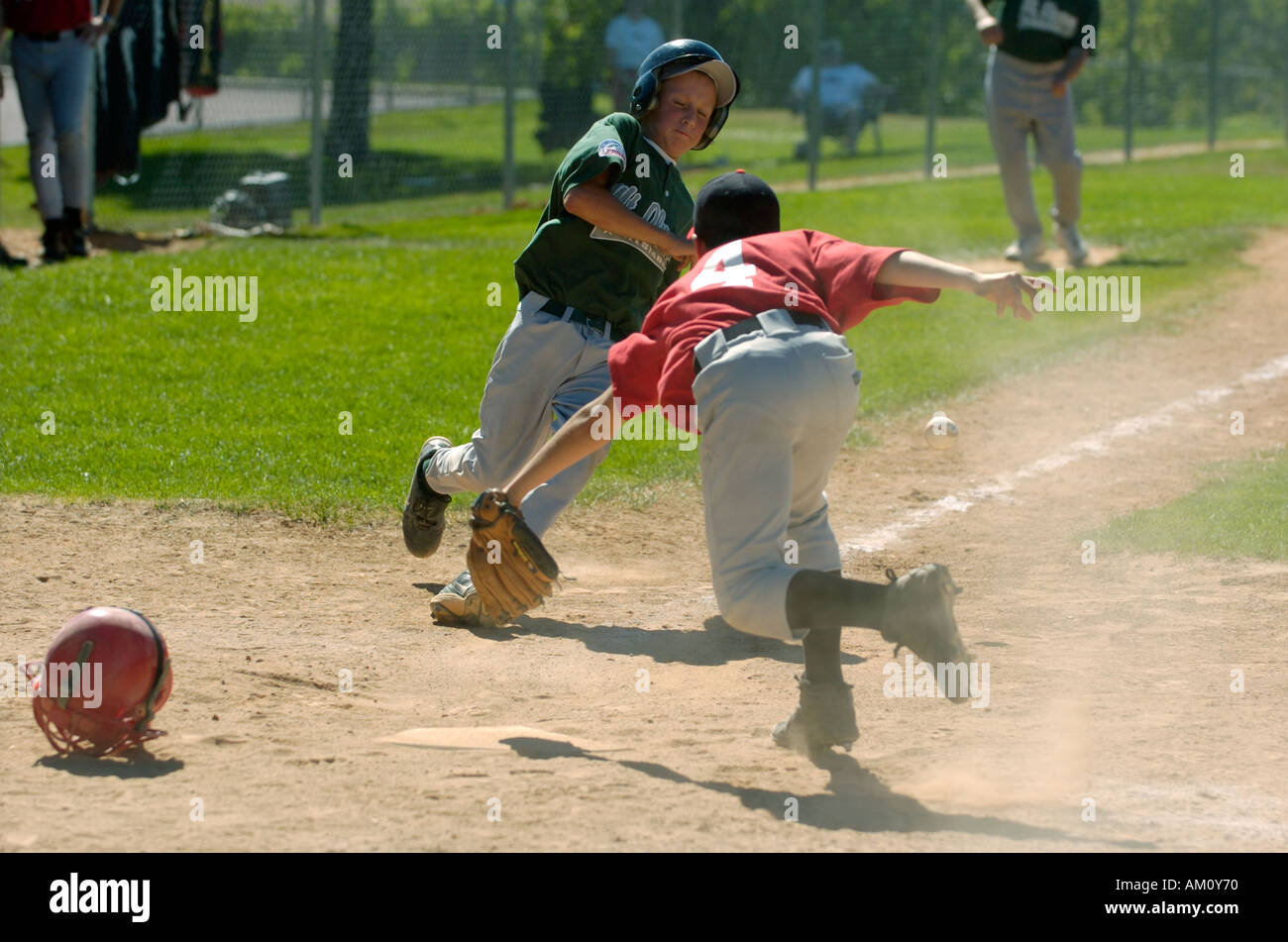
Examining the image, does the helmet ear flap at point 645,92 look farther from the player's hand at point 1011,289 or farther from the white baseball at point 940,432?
the player's hand at point 1011,289

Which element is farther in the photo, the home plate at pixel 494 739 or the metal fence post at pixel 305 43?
the metal fence post at pixel 305 43

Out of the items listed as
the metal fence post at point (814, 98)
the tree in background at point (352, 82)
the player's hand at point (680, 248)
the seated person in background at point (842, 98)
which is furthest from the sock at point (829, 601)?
the seated person in background at point (842, 98)

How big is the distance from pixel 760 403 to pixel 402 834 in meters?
1.42

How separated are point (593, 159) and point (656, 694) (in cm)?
188

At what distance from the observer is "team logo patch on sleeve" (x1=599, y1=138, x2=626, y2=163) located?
17.5 ft

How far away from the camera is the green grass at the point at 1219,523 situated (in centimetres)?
677

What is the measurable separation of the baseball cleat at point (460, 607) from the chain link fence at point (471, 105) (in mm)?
9254

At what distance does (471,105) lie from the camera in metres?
19.1

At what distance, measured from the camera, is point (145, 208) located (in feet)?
51.2

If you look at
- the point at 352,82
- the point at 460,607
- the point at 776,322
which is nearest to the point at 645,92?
the point at 776,322

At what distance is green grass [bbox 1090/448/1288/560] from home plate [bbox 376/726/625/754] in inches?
132

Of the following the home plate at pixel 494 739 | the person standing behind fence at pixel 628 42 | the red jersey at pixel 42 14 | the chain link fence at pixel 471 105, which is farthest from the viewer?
the person standing behind fence at pixel 628 42

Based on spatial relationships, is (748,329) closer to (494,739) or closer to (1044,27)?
(494,739)
